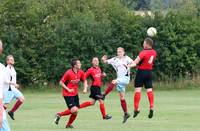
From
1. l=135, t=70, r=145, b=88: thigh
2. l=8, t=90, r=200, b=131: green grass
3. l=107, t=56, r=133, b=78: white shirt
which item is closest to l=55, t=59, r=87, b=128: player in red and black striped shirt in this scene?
l=8, t=90, r=200, b=131: green grass

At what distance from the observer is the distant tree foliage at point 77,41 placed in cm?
Result: 4128

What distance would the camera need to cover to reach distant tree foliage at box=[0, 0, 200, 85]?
4128 centimetres

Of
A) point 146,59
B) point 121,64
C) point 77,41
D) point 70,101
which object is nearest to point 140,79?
point 146,59

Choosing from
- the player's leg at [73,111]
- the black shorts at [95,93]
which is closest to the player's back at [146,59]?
the player's leg at [73,111]

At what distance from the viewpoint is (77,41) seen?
41.5 m

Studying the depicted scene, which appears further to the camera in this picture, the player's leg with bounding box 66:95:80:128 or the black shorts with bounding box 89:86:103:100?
the black shorts with bounding box 89:86:103:100

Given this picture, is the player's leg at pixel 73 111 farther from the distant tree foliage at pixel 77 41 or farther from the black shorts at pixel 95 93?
the distant tree foliage at pixel 77 41

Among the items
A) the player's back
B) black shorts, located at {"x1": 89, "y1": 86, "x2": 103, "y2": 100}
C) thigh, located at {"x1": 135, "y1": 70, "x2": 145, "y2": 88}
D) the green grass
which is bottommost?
the green grass

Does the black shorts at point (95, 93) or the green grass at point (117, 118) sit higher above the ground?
the black shorts at point (95, 93)

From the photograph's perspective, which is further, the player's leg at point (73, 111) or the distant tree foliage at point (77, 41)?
the distant tree foliage at point (77, 41)

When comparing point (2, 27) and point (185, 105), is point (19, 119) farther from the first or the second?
point (2, 27)

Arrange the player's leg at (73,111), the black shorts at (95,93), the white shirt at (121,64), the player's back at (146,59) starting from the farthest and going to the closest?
the white shirt at (121,64)
the black shorts at (95,93)
the player's back at (146,59)
the player's leg at (73,111)

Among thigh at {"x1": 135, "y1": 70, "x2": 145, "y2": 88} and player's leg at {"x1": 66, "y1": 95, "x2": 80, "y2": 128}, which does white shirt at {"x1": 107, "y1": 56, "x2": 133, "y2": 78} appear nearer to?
thigh at {"x1": 135, "y1": 70, "x2": 145, "y2": 88}

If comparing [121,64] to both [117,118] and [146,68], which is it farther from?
[146,68]
